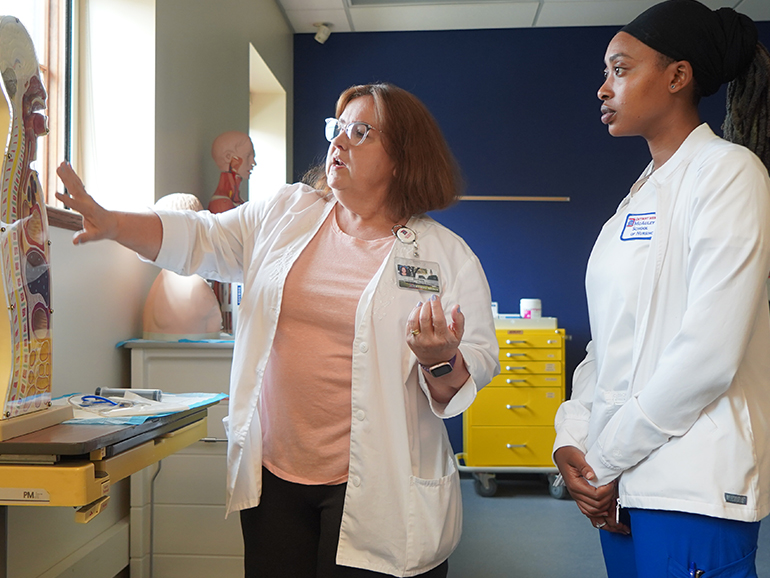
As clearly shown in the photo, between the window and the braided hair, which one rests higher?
the window

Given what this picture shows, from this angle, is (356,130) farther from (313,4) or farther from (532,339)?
(313,4)

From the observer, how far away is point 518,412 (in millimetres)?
4086

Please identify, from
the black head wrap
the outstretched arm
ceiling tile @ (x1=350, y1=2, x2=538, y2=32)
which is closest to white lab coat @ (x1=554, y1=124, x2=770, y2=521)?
the black head wrap

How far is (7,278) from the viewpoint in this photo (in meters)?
1.06

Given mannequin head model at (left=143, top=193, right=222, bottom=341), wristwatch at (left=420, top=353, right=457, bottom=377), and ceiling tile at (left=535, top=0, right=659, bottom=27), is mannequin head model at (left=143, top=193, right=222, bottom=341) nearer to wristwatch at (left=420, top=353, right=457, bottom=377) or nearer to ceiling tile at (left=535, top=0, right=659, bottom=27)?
wristwatch at (left=420, top=353, right=457, bottom=377)

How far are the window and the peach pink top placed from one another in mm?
1177

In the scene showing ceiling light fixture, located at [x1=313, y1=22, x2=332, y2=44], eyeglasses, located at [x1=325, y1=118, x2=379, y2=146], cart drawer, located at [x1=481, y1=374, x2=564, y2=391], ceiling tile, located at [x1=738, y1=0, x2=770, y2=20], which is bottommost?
cart drawer, located at [x1=481, y1=374, x2=564, y2=391]

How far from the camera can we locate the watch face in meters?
1.18

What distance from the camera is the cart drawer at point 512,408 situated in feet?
13.4

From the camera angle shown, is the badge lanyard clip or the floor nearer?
the badge lanyard clip

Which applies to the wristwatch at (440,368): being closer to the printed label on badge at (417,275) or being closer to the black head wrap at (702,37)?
the printed label on badge at (417,275)

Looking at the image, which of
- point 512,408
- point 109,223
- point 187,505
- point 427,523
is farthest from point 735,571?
point 512,408

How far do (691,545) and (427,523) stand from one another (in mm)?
454

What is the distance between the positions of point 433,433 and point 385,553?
238 mm
